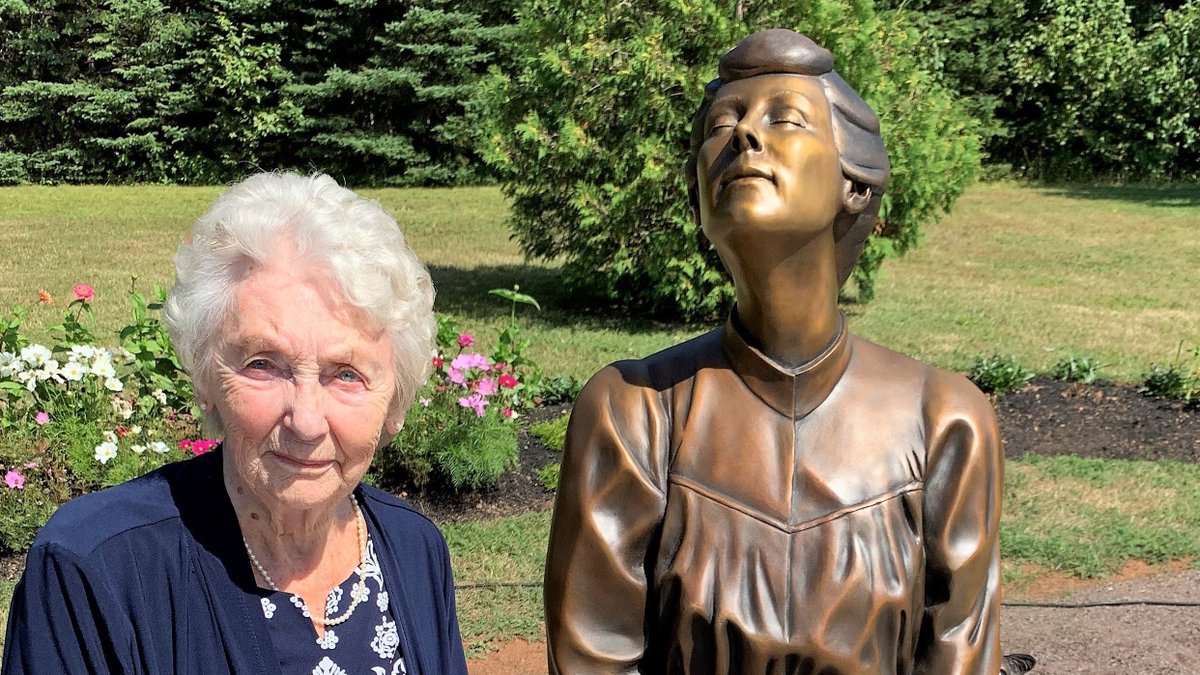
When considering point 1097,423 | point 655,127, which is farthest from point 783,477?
point 655,127

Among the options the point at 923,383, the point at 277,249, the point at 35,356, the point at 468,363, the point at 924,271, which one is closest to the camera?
the point at 277,249

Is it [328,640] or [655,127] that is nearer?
[328,640]

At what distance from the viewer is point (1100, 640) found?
4.60 m

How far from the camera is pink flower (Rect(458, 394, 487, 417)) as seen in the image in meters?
5.75

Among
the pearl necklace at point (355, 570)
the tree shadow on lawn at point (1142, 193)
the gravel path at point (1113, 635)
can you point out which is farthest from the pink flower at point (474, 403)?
the tree shadow on lawn at point (1142, 193)

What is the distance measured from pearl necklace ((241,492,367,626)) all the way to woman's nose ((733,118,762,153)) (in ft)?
2.94

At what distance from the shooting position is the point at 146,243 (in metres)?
14.2

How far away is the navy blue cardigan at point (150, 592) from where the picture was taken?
171 cm

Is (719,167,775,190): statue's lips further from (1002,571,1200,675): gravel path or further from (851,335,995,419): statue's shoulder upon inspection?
(1002,571,1200,675): gravel path

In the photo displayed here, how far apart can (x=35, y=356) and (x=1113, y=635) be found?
461cm

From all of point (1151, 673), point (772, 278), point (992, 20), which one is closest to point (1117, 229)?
point (992, 20)

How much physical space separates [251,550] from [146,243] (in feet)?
43.4

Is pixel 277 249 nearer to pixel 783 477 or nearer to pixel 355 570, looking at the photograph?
pixel 355 570

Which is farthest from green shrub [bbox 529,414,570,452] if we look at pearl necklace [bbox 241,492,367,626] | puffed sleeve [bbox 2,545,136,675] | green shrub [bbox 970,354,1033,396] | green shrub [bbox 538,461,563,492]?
puffed sleeve [bbox 2,545,136,675]
